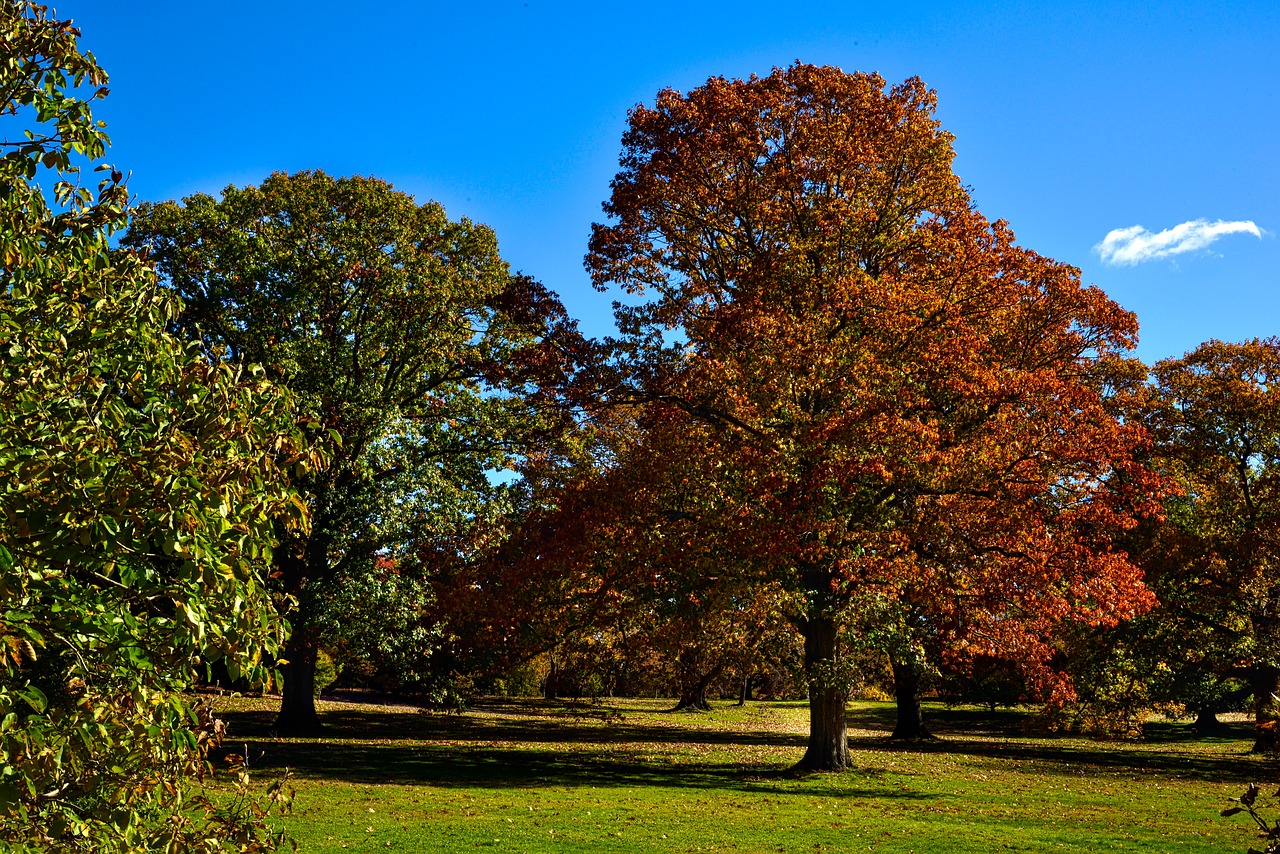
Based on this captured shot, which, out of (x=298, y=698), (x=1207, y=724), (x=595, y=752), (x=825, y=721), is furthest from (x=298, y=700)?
(x=1207, y=724)

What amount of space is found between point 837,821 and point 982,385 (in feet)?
30.0

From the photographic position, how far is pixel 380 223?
31.1 m

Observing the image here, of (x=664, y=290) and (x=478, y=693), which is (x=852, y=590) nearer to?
(x=664, y=290)

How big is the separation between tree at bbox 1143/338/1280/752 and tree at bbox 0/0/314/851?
31.6 metres

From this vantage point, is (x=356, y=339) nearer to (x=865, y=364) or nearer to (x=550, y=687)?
(x=865, y=364)

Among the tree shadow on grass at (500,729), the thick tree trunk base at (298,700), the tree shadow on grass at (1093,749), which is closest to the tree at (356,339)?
the thick tree trunk base at (298,700)

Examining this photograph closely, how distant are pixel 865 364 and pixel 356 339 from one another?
16875mm

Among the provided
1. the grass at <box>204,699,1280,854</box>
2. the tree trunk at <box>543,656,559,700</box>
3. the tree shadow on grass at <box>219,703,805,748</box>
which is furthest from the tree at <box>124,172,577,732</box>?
the tree trunk at <box>543,656,559,700</box>

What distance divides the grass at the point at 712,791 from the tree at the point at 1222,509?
4198mm

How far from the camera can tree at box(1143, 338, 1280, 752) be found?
97.1 ft

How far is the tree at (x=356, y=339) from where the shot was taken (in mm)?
27375

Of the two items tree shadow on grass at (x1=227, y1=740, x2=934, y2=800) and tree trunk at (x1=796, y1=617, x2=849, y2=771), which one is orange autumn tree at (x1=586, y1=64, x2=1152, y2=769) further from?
tree shadow on grass at (x1=227, y1=740, x2=934, y2=800)

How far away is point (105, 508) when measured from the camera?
470cm

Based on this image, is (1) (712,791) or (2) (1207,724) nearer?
(1) (712,791)
